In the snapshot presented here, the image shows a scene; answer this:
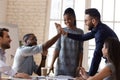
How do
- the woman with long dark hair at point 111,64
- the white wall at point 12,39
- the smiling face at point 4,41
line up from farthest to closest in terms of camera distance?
the white wall at point 12,39
the smiling face at point 4,41
the woman with long dark hair at point 111,64

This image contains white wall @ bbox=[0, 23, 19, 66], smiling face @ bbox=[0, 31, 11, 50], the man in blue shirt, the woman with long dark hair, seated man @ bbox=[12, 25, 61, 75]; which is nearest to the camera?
the woman with long dark hair

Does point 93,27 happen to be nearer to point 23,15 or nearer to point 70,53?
point 70,53

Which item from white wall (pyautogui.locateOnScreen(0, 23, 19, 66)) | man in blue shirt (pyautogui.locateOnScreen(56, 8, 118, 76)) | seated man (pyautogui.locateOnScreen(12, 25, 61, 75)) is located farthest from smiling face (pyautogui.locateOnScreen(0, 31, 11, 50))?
white wall (pyautogui.locateOnScreen(0, 23, 19, 66))

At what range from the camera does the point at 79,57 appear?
3.06m

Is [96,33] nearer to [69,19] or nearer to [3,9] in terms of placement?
[69,19]

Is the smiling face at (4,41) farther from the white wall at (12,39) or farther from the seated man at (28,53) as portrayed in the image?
the white wall at (12,39)

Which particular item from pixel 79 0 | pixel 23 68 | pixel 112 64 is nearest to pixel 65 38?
pixel 23 68

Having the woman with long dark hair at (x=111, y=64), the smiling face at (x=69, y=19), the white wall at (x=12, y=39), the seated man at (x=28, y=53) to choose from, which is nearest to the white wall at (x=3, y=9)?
the white wall at (x=12, y=39)

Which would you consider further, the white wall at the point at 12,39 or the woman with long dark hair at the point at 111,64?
the white wall at the point at 12,39

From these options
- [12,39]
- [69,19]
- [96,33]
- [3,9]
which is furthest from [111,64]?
[3,9]

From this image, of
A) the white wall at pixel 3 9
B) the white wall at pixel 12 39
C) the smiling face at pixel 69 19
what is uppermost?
the white wall at pixel 3 9

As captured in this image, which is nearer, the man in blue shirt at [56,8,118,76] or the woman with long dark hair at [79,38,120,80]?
the woman with long dark hair at [79,38,120,80]

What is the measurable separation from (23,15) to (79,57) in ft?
8.81

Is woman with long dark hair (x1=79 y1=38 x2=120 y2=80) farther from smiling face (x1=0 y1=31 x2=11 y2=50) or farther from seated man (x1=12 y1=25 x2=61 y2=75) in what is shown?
smiling face (x1=0 y1=31 x2=11 y2=50)
